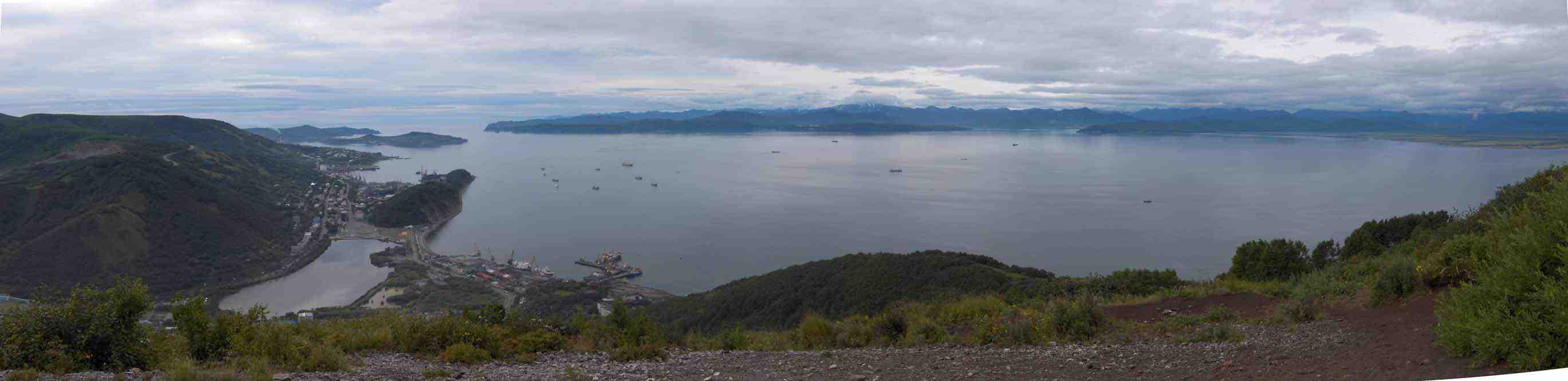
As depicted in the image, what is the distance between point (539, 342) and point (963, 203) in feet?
145

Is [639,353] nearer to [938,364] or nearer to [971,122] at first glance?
[938,364]

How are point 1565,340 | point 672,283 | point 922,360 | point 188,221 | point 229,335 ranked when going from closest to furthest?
point 1565,340 → point 229,335 → point 922,360 → point 188,221 → point 672,283

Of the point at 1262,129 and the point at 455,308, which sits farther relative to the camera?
the point at 1262,129

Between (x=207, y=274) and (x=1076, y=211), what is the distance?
138ft

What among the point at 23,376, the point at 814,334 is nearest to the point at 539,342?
the point at 814,334

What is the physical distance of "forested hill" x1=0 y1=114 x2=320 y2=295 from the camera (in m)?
11.7

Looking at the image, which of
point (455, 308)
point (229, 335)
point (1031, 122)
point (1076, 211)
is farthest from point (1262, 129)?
point (229, 335)

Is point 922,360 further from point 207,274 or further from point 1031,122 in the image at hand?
A: point 1031,122

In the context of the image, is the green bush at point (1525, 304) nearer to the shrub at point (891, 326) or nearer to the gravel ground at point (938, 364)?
the gravel ground at point (938, 364)

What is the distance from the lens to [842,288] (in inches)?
642

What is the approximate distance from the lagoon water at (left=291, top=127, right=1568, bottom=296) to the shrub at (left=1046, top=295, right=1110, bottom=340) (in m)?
20.7

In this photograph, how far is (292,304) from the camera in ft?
45.5

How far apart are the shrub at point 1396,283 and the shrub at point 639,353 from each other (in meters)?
5.45

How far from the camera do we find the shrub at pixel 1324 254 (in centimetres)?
1126
